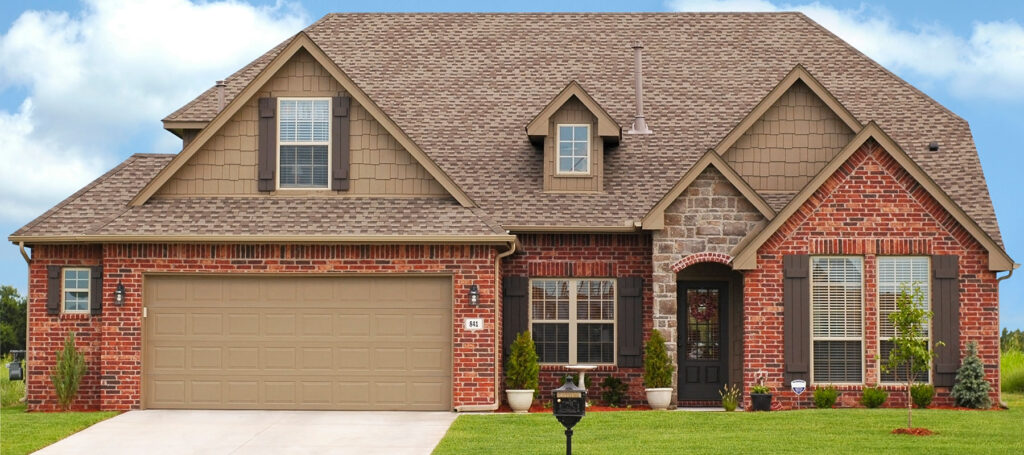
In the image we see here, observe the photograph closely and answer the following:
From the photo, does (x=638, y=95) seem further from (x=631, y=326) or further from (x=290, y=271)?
(x=290, y=271)

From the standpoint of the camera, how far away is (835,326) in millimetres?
20438

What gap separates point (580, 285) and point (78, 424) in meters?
8.42

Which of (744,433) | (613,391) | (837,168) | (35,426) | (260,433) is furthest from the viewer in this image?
(613,391)

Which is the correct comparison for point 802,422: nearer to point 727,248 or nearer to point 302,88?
point 727,248

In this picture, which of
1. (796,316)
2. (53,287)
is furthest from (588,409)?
(53,287)

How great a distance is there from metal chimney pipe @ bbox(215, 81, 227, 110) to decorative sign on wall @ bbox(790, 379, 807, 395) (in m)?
11.6

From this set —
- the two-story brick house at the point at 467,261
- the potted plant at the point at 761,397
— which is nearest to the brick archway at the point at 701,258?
the two-story brick house at the point at 467,261

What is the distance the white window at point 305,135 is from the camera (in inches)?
822

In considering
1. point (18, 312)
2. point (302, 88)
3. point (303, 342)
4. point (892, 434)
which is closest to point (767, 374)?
point (892, 434)

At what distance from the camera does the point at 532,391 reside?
66.7ft

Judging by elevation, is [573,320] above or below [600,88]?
below

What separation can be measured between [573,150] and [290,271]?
5601 millimetres

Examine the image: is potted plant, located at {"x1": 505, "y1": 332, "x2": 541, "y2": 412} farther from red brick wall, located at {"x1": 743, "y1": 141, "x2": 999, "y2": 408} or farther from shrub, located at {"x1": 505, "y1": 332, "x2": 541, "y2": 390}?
red brick wall, located at {"x1": 743, "y1": 141, "x2": 999, "y2": 408}

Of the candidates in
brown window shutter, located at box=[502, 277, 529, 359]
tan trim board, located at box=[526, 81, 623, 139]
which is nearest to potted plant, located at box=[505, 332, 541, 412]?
brown window shutter, located at box=[502, 277, 529, 359]
